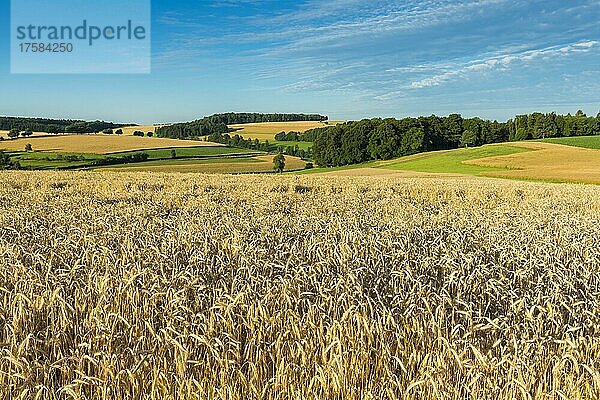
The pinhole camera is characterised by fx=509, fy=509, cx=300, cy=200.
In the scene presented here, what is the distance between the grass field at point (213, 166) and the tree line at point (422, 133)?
9.00m

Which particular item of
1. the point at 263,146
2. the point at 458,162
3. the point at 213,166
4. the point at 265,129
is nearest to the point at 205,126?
the point at 265,129

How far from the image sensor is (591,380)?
3002 mm

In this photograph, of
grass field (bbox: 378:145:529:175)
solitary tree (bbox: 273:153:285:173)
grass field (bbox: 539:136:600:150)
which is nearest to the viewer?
grass field (bbox: 378:145:529:175)

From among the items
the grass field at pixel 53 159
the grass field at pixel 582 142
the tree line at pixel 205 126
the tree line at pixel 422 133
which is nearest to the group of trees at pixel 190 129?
the tree line at pixel 205 126

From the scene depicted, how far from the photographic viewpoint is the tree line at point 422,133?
8400cm

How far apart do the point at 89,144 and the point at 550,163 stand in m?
66.2

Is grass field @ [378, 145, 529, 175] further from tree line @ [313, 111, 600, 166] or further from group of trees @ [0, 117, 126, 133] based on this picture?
group of trees @ [0, 117, 126, 133]

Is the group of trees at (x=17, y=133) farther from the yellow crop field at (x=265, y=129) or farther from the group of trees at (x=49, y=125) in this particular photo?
the yellow crop field at (x=265, y=129)

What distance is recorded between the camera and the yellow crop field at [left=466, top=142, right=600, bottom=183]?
1758 inches

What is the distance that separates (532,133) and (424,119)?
23642 millimetres

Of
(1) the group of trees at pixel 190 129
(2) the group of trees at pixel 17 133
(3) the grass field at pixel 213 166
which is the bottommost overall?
(3) the grass field at pixel 213 166

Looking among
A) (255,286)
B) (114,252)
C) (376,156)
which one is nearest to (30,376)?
(255,286)

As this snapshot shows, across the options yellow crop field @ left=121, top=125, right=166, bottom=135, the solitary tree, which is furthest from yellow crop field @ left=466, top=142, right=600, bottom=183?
yellow crop field @ left=121, top=125, right=166, bottom=135

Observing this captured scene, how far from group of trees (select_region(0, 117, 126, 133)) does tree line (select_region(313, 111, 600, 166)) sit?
48338 mm
